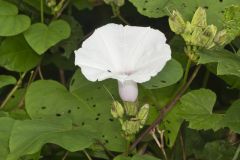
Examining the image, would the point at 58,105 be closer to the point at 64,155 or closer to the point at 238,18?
the point at 64,155

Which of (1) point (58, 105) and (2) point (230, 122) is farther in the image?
(1) point (58, 105)

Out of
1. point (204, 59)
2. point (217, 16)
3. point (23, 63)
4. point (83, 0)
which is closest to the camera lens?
point (204, 59)

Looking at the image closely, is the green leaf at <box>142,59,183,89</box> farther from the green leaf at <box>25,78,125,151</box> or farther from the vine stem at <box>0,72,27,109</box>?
the vine stem at <box>0,72,27,109</box>

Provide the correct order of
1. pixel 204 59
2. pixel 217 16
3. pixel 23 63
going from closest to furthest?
pixel 204 59 → pixel 217 16 → pixel 23 63

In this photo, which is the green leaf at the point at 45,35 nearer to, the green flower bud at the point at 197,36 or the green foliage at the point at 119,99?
the green foliage at the point at 119,99

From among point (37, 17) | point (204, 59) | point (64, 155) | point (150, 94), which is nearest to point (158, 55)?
point (204, 59)

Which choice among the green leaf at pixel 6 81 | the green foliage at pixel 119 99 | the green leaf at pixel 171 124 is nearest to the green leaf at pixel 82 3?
the green foliage at pixel 119 99

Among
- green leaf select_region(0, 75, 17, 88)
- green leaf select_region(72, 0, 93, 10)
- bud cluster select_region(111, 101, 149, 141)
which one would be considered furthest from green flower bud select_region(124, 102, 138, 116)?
green leaf select_region(72, 0, 93, 10)
